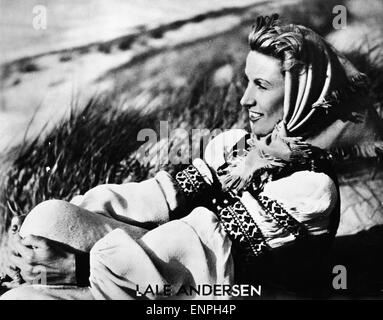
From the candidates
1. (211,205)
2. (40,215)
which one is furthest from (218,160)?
(40,215)

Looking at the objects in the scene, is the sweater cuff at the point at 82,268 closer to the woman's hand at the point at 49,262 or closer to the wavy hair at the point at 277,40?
the woman's hand at the point at 49,262

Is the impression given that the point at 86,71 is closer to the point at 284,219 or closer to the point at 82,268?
the point at 82,268

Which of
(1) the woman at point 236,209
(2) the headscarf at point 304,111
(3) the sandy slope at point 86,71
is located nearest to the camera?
(1) the woman at point 236,209

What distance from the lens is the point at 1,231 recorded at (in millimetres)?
4168

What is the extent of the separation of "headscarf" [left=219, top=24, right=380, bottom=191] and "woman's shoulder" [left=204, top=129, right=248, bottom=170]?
0.23 ft

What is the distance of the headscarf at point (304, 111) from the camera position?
406cm

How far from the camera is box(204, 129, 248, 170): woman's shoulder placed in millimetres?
4137

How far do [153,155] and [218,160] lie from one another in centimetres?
34

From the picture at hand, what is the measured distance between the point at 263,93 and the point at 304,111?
0.76ft

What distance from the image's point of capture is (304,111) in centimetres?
406

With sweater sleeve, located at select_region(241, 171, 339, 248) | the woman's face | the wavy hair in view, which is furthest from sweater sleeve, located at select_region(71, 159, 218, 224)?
the wavy hair

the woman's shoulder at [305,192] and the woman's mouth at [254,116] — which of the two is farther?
the woman's mouth at [254,116]

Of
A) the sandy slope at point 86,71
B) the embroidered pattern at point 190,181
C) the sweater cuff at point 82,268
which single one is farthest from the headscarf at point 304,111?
the sweater cuff at point 82,268
